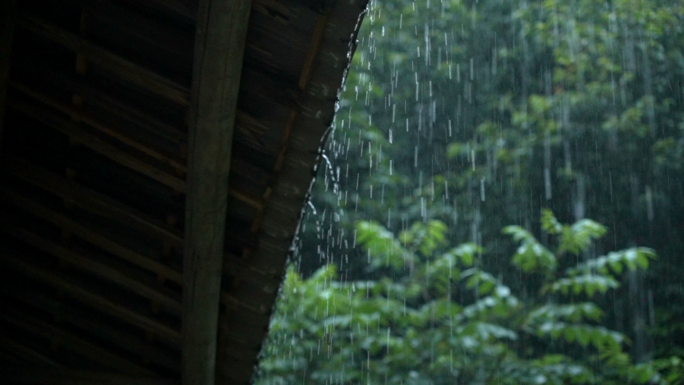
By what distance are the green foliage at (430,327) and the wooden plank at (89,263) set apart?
11.5 feet

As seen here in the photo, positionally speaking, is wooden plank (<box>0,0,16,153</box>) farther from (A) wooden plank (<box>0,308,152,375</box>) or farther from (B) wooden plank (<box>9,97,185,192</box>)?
(A) wooden plank (<box>0,308,152,375</box>)

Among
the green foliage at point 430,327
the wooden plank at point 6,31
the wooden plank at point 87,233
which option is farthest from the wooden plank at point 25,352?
the green foliage at point 430,327

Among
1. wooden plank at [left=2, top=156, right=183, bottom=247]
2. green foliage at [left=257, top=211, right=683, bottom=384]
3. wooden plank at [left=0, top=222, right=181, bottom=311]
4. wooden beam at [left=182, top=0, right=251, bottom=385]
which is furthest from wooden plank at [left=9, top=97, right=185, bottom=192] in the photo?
green foliage at [left=257, top=211, right=683, bottom=384]

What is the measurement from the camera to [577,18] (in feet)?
30.1

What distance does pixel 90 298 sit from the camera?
2.32m

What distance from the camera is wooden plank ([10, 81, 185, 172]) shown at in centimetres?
192

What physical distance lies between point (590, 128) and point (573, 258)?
1.60 m

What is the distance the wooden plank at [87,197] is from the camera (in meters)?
2.08

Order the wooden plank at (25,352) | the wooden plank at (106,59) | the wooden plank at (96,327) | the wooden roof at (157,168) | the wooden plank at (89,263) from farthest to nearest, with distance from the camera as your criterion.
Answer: the wooden plank at (25,352)
the wooden plank at (96,327)
the wooden plank at (89,263)
the wooden plank at (106,59)
the wooden roof at (157,168)

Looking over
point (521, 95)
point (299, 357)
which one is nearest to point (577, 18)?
point (521, 95)

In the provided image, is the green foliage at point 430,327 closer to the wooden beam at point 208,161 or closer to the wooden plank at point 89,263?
the wooden plank at point 89,263

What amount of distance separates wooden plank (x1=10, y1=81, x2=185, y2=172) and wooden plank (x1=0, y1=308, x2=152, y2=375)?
0.83 metres

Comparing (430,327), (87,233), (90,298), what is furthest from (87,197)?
(430,327)

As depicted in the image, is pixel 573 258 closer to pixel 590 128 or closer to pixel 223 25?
A: pixel 590 128
